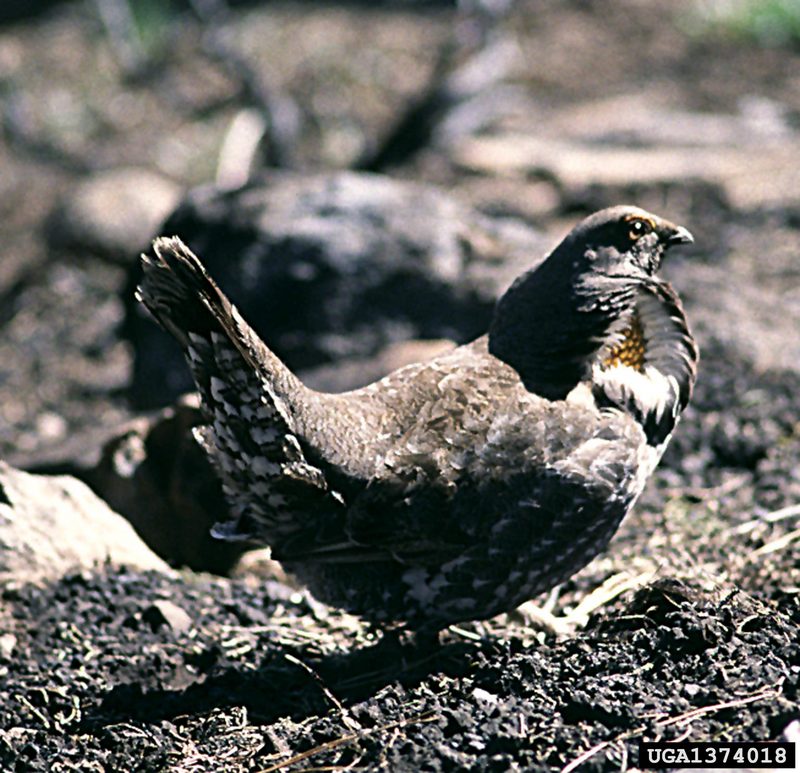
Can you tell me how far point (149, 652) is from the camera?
498 cm

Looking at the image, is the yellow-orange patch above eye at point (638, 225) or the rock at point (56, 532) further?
the rock at point (56, 532)

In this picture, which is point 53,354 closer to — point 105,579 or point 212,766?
point 105,579

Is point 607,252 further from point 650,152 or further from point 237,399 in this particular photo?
point 650,152

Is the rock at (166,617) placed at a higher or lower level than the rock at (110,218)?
lower

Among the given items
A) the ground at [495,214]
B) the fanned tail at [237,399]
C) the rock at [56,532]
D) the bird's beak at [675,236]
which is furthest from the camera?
the rock at [56,532]

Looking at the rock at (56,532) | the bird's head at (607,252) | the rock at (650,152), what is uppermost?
the bird's head at (607,252)

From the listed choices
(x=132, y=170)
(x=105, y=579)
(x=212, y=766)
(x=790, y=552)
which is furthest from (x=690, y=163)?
(x=212, y=766)

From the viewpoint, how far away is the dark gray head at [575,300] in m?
4.75

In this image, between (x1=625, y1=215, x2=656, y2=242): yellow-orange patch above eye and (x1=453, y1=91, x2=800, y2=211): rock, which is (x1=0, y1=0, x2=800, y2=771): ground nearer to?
(x1=453, y1=91, x2=800, y2=211): rock

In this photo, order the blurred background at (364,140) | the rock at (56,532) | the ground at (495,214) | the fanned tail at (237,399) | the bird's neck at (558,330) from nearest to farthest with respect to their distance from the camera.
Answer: the ground at (495,214) < the fanned tail at (237,399) < the bird's neck at (558,330) < the rock at (56,532) < the blurred background at (364,140)

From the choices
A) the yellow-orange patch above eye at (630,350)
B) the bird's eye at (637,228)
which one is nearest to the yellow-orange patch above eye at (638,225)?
the bird's eye at (637,228)

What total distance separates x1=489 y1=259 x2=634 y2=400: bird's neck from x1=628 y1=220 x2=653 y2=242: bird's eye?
0.21m

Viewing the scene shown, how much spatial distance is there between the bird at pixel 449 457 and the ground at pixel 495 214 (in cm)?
33

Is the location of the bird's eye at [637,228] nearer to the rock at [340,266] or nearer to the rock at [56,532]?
the rock at [340,266]
